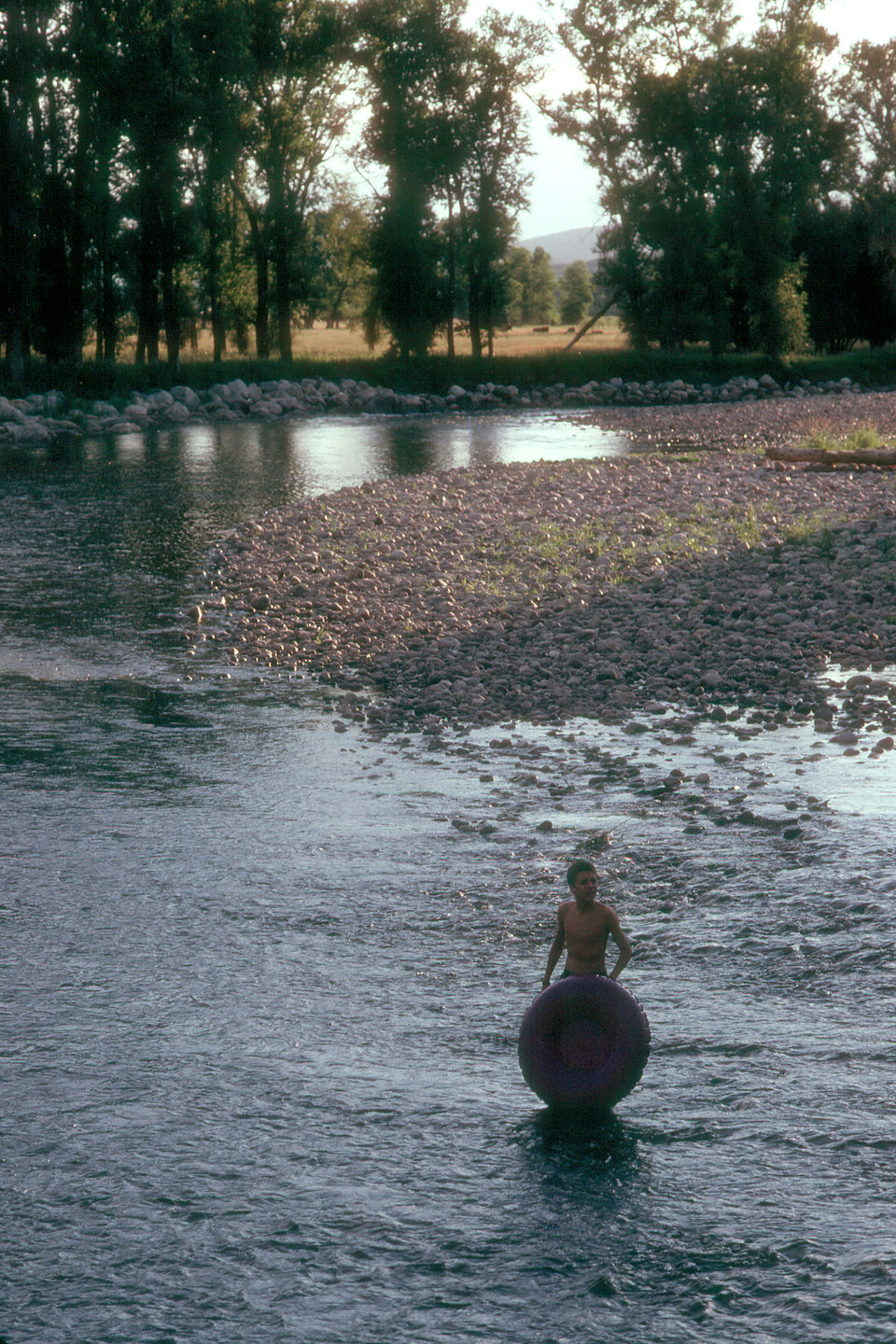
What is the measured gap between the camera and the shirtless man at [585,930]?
5477mm

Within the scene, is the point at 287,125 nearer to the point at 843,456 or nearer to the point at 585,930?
the point at 843,456

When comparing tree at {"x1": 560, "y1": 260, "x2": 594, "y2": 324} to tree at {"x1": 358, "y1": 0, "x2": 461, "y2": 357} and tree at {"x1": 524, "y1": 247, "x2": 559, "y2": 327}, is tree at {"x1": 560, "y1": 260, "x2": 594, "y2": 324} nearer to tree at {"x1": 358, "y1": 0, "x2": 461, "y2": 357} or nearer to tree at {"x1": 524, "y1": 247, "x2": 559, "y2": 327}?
tree at {"x1": 524, "y1": 247, "x2": 559, "y2": 327}

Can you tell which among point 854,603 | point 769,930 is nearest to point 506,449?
point 854,603

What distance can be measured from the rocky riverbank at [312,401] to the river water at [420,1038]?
113 feet

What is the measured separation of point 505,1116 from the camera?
539 cm

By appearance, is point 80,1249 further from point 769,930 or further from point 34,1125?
point 769,930

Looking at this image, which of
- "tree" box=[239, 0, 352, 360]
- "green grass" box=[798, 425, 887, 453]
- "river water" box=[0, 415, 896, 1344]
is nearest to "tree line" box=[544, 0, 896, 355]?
"tree" box=[239, 0, 352, 360]

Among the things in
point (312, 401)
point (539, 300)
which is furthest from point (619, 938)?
point (539, 300)

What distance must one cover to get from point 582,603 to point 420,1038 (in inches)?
366

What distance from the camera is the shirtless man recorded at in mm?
5477

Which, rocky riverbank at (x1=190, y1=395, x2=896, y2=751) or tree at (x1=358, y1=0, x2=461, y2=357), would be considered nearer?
rocky riverbank at (x1=190, y1=395, x2=896, y2=751)

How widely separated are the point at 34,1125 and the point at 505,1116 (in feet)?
5.74

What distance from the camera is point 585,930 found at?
218 inches

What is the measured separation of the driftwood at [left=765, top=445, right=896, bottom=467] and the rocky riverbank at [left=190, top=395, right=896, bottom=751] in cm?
246
